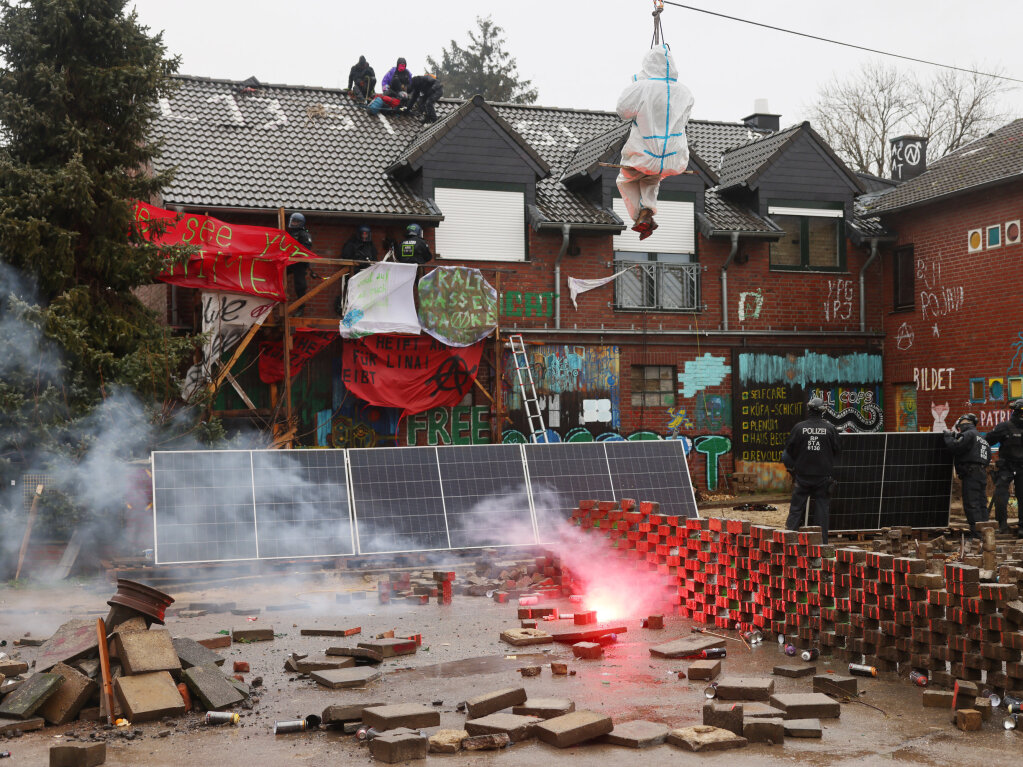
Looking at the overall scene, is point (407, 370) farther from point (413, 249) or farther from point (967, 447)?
point (967, 447)

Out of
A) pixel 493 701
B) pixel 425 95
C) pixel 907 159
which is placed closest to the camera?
pixel 493 701

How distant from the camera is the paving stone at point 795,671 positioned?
838 cm

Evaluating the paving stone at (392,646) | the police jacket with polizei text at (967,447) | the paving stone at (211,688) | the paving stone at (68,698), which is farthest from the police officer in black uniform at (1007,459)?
the paving stone at (68,698)

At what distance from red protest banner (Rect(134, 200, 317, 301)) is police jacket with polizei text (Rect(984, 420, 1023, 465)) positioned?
1234 centimetres

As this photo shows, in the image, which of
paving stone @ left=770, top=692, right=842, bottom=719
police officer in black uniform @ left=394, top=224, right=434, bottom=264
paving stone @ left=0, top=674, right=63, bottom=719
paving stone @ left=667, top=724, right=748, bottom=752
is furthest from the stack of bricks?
police officer in black uniform @ left=394, top=224, right=434, bottom=264

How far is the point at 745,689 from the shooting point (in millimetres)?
7535

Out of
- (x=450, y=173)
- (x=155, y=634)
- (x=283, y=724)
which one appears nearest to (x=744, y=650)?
(x=283, y=724)

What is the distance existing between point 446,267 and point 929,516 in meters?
9.96

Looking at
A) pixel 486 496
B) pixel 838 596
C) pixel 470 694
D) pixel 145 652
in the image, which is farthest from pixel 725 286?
pixel 145 652

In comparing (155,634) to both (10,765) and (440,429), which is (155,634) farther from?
(440,429)

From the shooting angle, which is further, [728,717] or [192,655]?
[192,655]

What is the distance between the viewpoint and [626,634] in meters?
10.3

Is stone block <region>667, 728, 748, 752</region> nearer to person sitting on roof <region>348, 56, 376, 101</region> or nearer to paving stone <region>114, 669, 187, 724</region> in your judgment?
paving stone <region>114, 669, 187, 724</region>

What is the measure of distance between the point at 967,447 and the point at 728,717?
10.6m
